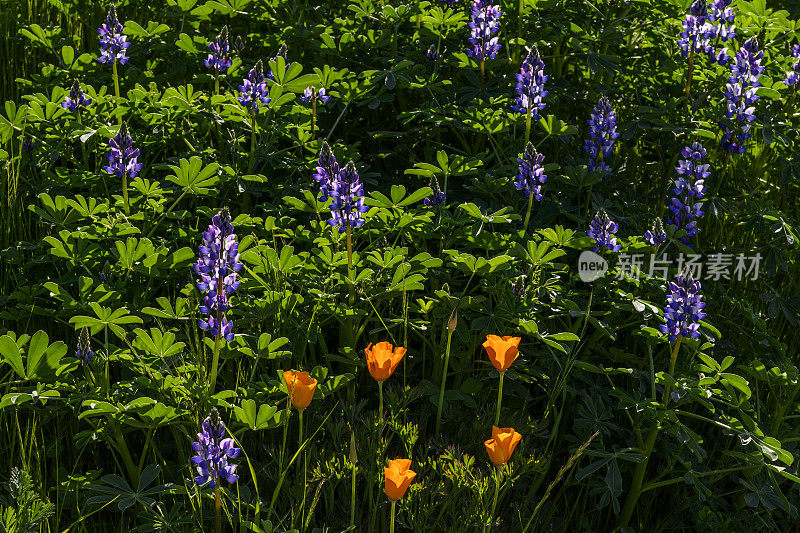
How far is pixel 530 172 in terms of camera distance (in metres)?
2.67

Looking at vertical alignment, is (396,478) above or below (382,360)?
below

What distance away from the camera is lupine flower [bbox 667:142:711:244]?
282 centimetres

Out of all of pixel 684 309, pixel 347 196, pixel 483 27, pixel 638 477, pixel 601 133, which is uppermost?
pixel 483 27

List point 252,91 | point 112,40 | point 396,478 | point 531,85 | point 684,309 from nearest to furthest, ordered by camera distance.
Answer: point 396,478 → point 684,309 → point 531,85 → point 252,91 → point 112,40

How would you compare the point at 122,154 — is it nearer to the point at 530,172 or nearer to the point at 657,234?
the point at 530,172

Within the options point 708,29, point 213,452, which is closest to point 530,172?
point 708,29

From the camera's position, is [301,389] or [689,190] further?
[689,190]

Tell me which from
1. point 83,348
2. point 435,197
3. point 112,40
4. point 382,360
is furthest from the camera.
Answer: point 112,40

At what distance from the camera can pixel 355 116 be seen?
11.5ft

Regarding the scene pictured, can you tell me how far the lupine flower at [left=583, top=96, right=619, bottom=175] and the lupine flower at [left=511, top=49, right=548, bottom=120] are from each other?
247 mm

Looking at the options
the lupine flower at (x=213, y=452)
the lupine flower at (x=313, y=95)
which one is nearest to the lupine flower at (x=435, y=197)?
the lupine flower at (x=313, y=95)

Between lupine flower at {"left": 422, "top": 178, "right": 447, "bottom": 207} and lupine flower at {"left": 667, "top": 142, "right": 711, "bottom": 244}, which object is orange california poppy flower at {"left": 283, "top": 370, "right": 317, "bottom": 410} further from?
lupine flower at {"left": 667, "top": 142, "right": 711, "bottom": 244}

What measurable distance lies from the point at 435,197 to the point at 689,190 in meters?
0.93

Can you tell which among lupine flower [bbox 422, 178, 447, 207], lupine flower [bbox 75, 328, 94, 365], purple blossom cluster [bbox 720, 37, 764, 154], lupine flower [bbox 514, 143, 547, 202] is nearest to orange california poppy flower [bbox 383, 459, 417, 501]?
lupine flower [bbox 75, 328, 94, 365]
